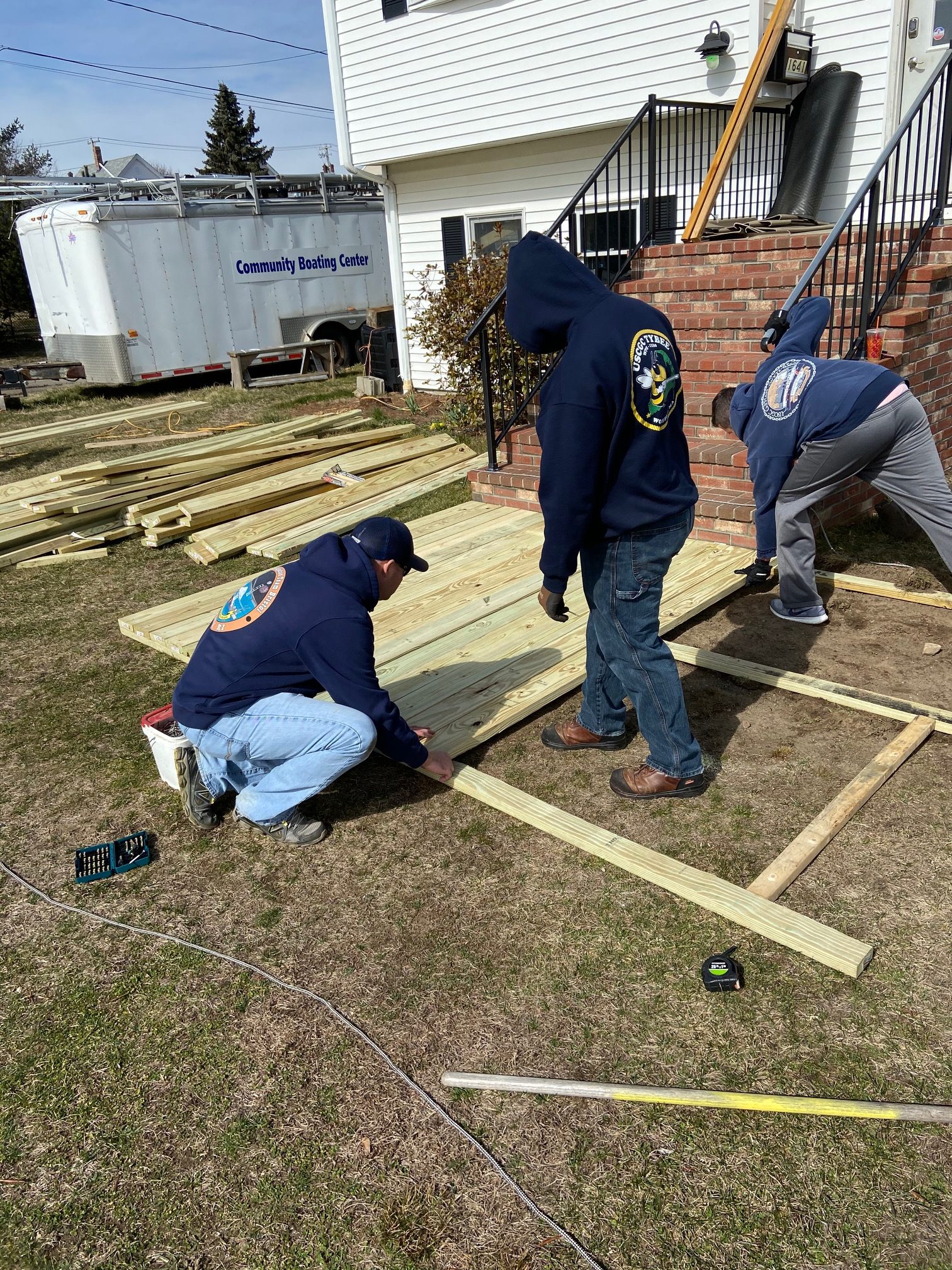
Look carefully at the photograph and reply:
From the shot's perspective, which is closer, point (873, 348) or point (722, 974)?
point (722, 974)

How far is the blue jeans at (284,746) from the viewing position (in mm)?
3361

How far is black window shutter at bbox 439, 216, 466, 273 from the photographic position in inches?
495

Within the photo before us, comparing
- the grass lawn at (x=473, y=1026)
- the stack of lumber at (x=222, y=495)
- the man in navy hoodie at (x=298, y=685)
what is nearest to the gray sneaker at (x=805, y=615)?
the grass lawn at (x=473, y=1026)

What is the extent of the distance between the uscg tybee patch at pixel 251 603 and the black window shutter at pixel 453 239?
33.6ft

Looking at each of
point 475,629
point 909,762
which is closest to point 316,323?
point 475,629

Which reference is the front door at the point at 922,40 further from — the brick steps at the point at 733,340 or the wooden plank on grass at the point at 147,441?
the wooden plank on grass at the point at 147,441

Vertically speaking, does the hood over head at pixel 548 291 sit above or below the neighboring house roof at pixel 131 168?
below

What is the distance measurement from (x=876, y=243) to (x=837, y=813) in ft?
17.0

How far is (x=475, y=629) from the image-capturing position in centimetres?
527

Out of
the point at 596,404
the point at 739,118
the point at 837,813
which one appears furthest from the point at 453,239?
the point at 837,813

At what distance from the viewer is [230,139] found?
52.8 m

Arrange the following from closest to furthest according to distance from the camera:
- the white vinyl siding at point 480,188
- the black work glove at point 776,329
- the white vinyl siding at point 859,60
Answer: the black work glove at point 776,329
the white vinyl siding at point 859,60
the white vinyl siding at point 480,188

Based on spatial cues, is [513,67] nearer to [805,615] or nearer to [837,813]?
[805,615]

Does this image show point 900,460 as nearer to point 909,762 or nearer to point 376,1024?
point 909,762
